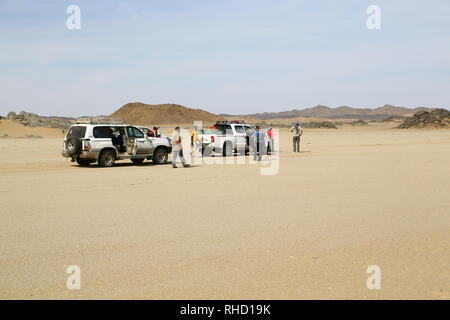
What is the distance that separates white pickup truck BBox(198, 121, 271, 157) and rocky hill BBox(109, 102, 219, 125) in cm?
12975

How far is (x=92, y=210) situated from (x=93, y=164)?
1249 cm

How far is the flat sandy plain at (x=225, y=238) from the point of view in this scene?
6297 millimetres

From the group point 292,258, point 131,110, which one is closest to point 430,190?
point 292,258

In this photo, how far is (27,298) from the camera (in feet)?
19.2

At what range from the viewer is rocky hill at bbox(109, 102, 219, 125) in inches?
6265

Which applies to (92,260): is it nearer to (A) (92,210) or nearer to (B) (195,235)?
(B) (195,235)

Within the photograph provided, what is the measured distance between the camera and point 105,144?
70.2ft

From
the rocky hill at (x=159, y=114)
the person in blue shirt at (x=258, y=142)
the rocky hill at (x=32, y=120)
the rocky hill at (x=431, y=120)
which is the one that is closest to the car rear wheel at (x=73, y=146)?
the person in blue shirt at (x=258, y=142)

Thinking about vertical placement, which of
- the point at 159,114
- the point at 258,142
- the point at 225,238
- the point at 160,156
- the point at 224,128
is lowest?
the point at 225,238

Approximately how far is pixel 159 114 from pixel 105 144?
142 meters

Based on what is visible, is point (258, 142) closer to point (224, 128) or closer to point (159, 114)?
point (224, 128)

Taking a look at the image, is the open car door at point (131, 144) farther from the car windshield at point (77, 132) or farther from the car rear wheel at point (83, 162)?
the car windshield at point (77, 132)

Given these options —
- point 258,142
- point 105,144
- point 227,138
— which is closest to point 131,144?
point 105,144
